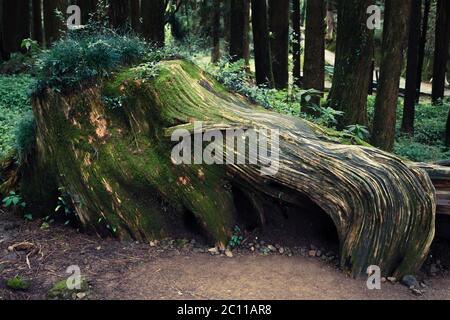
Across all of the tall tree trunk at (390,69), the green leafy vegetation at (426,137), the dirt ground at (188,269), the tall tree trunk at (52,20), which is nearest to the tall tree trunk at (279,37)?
the green leafy vegetation at (426,137)

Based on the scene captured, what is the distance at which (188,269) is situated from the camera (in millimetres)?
5051

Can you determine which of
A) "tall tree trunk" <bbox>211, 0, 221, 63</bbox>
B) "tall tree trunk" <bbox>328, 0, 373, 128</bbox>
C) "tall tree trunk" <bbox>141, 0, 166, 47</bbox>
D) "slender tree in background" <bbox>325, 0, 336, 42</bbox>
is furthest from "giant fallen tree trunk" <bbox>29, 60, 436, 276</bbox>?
"slender tree in background" <bbox>325, 0, 336, 42</bbox>

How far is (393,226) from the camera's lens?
5168 mm

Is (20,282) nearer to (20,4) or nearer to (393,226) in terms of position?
(393,226)

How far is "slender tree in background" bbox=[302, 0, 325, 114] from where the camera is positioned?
31.3 feet

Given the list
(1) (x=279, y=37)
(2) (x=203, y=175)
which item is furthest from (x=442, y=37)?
(2) (x=203, y=175)

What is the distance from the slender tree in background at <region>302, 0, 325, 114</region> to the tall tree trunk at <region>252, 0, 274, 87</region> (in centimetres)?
256

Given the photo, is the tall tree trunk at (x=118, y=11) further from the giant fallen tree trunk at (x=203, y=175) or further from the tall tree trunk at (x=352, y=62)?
the giant fallen tree trunk at (x=203, y=175)

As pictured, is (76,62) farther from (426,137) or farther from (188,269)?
(426,137)

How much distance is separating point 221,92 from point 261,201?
1636 mm

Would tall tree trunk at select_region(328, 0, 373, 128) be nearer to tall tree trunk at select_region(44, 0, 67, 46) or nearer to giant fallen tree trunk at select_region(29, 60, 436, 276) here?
giant fallen tree trunk at select_region(29, 60, 436, 276)

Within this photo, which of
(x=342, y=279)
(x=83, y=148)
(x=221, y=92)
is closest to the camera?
(x=342, y=279)

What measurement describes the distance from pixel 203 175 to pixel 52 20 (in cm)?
1144
